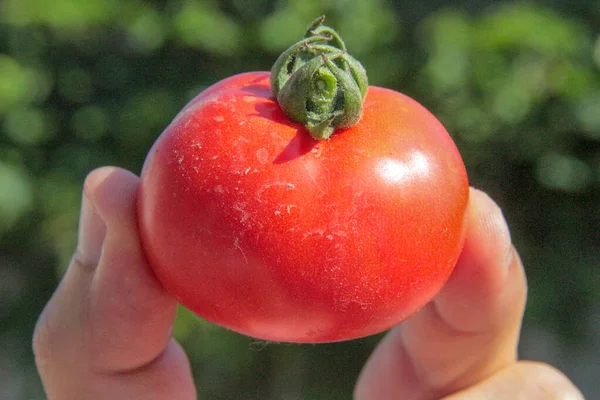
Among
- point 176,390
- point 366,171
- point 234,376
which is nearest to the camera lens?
point 366,171

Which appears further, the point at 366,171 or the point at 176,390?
the point at 176,390

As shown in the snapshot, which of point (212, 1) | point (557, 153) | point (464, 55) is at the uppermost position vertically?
point (212, 1)

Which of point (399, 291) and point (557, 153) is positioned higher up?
point (399, 291)

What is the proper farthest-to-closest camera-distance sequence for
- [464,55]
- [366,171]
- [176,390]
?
1. [464,55]
2. [176,390]
3. [366,171]

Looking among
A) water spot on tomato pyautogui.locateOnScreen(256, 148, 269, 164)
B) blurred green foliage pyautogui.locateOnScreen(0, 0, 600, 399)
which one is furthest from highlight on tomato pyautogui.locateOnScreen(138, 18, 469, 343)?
blurred green foliage pyautogui.locateOnScreen(0, 0, 600, 399)

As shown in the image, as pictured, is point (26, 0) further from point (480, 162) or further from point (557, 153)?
point (557, 153)

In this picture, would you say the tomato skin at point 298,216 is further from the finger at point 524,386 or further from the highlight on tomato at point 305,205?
the finger at point 524,386

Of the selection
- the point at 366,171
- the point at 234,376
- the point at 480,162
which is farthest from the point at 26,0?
the point at 366,171
